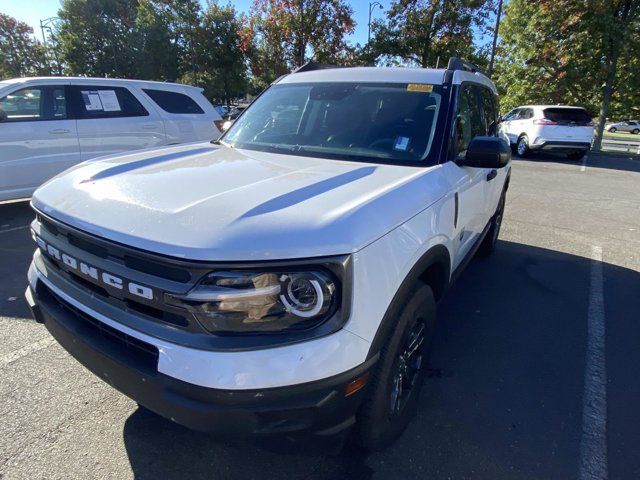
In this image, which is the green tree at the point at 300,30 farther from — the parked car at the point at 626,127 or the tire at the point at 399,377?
the parked car at the point at 626,127

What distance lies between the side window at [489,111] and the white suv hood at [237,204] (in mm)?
2037

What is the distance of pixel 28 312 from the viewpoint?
11.2 ft

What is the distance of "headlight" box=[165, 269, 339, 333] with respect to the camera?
1.46 m

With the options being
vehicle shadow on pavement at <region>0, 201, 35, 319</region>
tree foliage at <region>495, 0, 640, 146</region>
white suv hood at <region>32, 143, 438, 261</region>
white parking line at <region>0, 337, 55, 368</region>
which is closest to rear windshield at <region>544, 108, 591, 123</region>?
tree foliage at <region>495, 0, 640, 146</region>

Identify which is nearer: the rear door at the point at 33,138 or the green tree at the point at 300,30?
the rear door at the point at 33,138

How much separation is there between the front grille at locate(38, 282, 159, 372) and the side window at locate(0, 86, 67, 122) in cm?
497

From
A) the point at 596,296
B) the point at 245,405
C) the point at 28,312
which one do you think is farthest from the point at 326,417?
the point at 596,296

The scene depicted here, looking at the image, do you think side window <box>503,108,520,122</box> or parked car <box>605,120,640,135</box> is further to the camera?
parked car <box>605,120,640,135</box>

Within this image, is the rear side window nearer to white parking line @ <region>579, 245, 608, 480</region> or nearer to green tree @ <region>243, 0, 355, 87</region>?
white parking line @ <region>579, 245, 608, 480</region>

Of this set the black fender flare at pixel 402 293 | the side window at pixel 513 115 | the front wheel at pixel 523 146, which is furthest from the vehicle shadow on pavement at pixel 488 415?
the side window at pixel 513 115

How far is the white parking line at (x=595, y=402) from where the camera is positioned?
7.05 ft

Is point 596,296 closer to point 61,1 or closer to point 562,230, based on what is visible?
point 562,230

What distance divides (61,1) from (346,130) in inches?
1531

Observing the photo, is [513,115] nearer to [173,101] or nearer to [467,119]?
[173,101]
